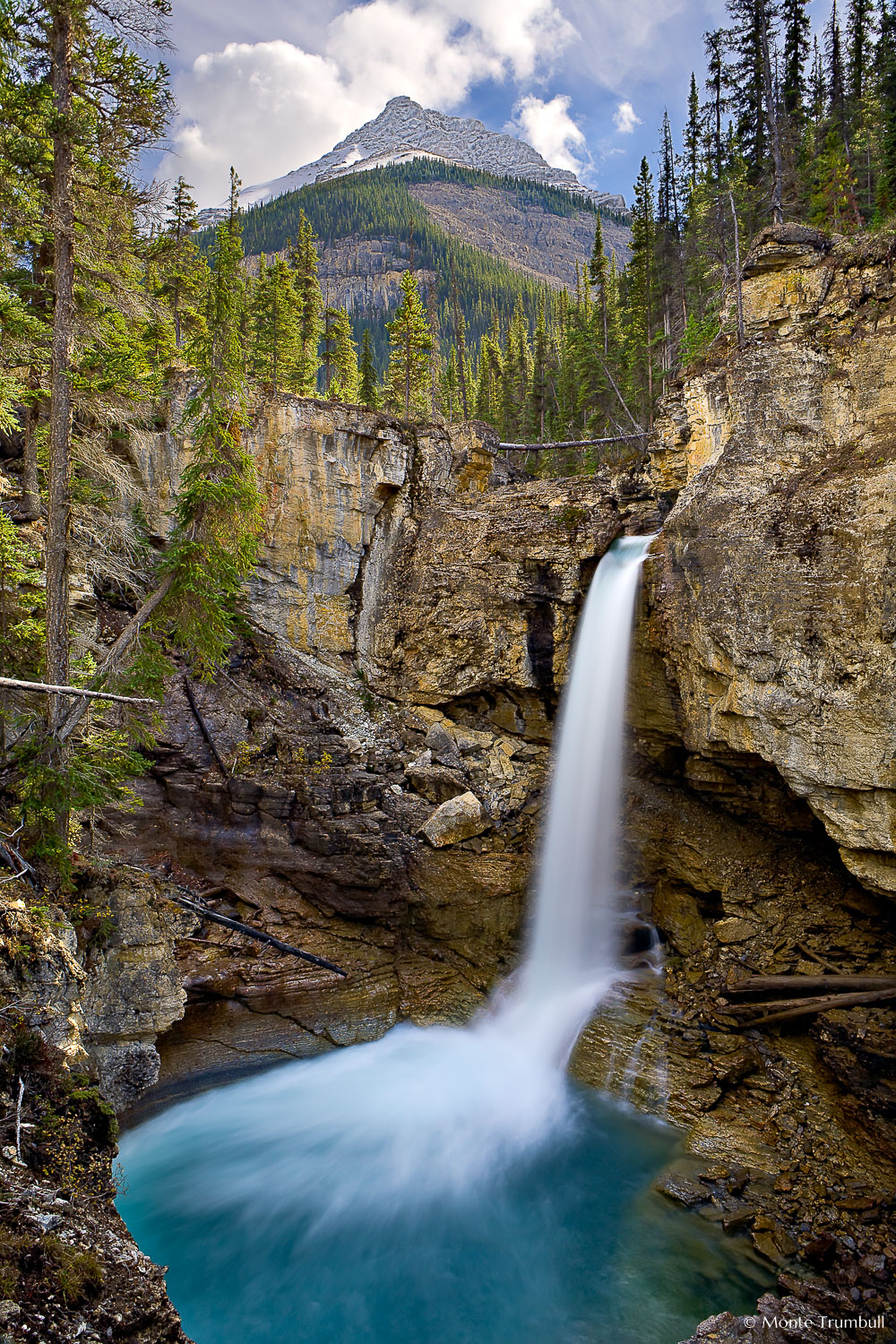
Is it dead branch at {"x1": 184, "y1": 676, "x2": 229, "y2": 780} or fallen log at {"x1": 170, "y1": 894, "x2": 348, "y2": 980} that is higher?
dead branch at {"x1": 184, "y1": 676, "x2": 229, "y2": 780}

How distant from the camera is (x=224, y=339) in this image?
9.62 metres

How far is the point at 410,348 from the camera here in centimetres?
3025

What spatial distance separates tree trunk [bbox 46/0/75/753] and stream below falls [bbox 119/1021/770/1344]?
283 inches

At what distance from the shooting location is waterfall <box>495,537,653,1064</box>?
14.3 metres

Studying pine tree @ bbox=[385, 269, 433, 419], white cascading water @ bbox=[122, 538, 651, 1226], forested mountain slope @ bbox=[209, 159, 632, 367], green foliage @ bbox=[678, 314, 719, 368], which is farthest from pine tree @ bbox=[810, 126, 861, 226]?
forested mountain slope @ bbox=[209, 159, 632, 367]

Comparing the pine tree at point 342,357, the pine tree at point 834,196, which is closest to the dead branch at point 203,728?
the pine tree at point 342,357

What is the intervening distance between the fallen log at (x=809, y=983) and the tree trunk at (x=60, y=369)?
12332 mm

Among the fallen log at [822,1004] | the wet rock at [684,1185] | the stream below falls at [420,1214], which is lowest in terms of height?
the stream below falls at [420,1214]

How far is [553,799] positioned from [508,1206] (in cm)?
818

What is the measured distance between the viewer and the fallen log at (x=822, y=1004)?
10453 mm

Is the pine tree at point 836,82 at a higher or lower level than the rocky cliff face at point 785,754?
higher

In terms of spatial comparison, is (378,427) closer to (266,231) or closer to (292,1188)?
(292,1188)

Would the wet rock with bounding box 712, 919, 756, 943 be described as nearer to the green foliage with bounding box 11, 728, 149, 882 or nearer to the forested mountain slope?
the green foliage with bounding box 11, 728, 149, 882

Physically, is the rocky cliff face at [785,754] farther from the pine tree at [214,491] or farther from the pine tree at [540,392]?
the pine tree at [540,392]
